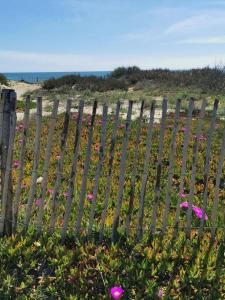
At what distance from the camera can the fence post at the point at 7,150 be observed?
15.1ft

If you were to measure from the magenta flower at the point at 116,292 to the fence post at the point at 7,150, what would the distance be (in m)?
1.50

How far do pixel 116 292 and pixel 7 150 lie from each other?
6.11 ft

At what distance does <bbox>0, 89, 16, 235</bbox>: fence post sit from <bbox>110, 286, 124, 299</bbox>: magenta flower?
4.93ft

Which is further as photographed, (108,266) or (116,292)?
(108,266)

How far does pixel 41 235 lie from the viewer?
189 inches

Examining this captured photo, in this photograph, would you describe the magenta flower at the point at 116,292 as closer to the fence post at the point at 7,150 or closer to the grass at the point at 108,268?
the grass at the point at 108,268

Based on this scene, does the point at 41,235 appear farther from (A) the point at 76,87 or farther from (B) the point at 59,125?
(A) the point at 76,87

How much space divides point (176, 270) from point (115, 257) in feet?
2.00

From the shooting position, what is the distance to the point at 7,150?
4.72 m

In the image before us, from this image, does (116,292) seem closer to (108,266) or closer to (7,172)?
(108,266)

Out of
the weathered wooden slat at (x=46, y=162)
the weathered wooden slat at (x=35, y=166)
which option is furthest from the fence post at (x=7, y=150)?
the weathered wooden slat at (x=46, y=162)

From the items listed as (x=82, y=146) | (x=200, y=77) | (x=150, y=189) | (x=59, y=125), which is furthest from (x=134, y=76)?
(x=150, y=189)

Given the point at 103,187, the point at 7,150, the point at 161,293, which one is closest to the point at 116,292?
the point at 161,293

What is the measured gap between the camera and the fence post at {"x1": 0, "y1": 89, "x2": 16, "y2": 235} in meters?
4.60
